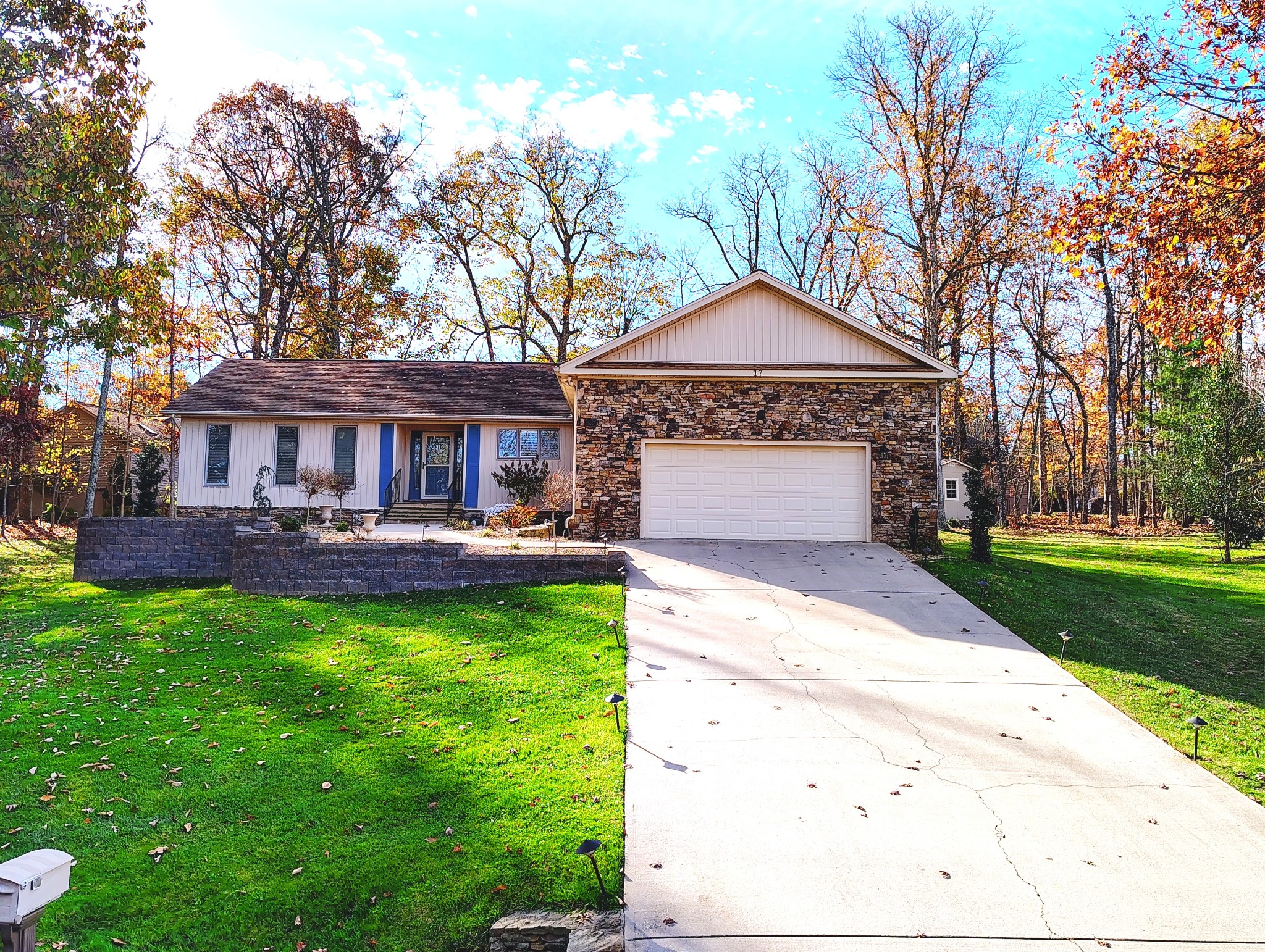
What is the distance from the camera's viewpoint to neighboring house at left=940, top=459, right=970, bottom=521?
91.1ft

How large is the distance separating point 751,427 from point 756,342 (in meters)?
1.63

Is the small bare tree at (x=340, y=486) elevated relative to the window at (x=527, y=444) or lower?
lower

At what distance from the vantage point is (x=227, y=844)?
13.8ft

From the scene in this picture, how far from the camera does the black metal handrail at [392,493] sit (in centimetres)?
1764

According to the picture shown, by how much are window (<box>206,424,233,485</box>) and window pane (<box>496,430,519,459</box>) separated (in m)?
6.41

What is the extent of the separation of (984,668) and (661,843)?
4.44 m

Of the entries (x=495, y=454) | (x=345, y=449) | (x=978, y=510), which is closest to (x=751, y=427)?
(x=978, y=510)

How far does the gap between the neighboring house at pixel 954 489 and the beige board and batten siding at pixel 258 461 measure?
20.8 meters

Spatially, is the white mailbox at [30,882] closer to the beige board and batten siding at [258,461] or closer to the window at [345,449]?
the beige board and batten siding at [258,461]

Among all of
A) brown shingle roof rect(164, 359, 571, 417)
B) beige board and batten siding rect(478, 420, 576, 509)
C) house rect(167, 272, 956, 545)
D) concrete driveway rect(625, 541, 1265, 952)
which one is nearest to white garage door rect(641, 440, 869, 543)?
house rect(167, 272, 956, 545)

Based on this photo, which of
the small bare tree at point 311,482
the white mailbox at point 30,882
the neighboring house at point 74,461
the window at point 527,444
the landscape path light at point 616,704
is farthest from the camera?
the neighboring house at point 74,461

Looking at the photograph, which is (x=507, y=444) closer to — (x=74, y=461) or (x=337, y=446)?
(x=337, y=446)

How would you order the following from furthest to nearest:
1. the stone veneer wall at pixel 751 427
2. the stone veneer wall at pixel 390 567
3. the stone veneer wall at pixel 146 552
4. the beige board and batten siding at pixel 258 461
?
the beige board and batten siding at pixel 258 461 < the stone veneer wall at pixel 751 427 < the stone veneer wall at pixel 146 552 < the stone veneer wall at pixel 390 567

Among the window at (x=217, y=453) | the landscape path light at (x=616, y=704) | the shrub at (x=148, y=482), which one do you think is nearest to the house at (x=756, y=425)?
the landscape path light at (x=616, y=704)
